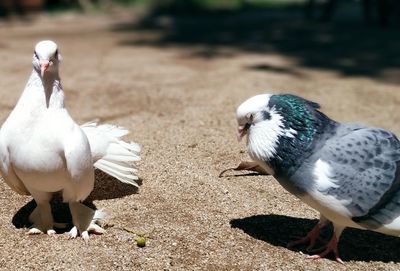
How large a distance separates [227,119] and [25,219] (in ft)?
7.93

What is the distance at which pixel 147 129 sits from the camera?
4.98 m

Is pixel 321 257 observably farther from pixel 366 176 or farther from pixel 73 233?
pixel 73 233

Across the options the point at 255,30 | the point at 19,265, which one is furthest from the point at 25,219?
the point at 255,30

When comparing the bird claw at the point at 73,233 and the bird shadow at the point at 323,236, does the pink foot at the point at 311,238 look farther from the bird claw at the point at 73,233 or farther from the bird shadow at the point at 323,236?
the bird claw at the point at 73,233

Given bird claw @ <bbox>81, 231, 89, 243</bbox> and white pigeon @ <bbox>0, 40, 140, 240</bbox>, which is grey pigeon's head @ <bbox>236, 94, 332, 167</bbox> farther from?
bird claw @ <bbox>81, 231, 89, 243</bbox>

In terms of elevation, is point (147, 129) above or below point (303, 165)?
below

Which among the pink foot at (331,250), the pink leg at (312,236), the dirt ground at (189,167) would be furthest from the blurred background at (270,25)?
the pink foot at (331,250)

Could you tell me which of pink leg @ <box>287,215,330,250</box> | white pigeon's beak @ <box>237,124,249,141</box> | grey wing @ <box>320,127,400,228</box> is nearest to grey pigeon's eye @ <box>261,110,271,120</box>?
white pigeon's beak @ <box>237,124,249,141</box>

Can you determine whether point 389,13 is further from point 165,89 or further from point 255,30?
point 165,89

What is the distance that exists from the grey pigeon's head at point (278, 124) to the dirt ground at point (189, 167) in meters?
0.60

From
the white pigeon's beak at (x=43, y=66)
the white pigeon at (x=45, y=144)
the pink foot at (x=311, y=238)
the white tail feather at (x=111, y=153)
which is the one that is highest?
the white pigeon's beak at (x=43, y=66)

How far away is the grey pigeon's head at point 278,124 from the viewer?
296 centimetres

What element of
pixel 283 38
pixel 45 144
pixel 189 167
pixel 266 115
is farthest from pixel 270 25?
pixel 45 144

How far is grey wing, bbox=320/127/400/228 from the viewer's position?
2.92 metres
